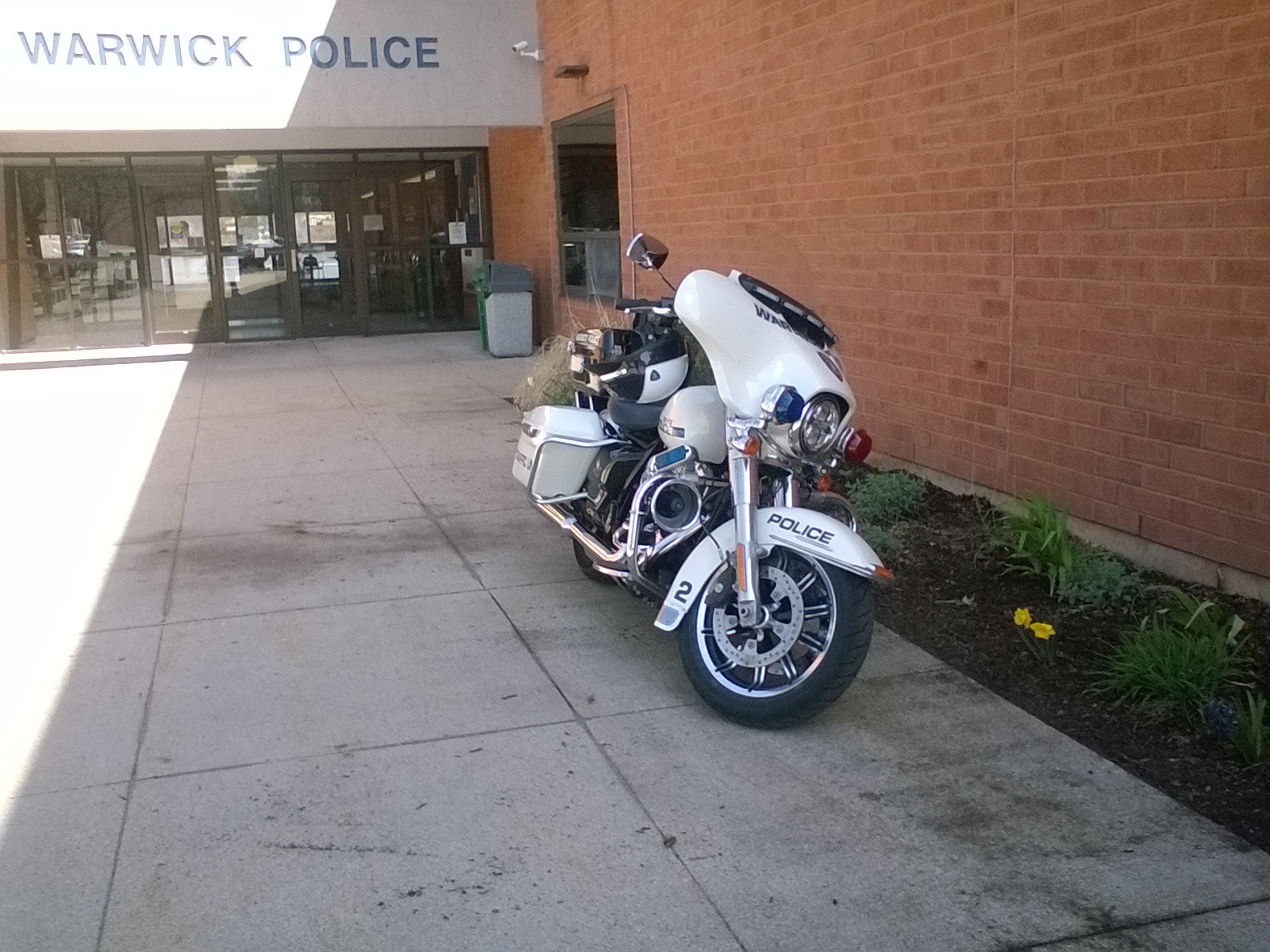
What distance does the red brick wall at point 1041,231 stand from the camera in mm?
5035

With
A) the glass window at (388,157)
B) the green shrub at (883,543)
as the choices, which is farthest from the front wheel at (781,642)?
the glass window at (388,157)

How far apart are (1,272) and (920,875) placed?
57.0 feet

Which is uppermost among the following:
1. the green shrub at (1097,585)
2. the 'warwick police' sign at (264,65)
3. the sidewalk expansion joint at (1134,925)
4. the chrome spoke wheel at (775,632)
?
the 'warwick police' sign at (264,65)

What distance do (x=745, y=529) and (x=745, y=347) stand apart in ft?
2.03

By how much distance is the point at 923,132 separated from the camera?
719 centimetres

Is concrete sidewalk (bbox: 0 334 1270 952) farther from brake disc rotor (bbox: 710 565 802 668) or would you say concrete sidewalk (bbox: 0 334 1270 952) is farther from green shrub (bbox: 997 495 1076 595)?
green shrub (bbox: 997 495 1076 595)

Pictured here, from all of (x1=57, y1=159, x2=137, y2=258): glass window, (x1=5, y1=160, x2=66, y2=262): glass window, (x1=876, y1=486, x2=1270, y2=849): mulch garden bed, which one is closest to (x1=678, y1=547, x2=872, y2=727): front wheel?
(x1=876, y1=486, x2=1270, y2=849): mulch garden bed

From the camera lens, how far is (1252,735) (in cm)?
390

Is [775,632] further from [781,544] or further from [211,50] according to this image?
[211,50]

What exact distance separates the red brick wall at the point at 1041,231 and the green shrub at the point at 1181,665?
699 millimetres

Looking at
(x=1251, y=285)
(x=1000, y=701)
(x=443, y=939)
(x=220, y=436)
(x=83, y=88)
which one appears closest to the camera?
(x=443, y=939)

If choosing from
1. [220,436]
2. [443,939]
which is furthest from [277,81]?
[443,939]

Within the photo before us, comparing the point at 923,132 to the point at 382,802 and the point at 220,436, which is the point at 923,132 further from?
the point at 220,436

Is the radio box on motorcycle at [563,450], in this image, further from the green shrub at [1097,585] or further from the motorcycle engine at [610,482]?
the green shrub at [1097,585]
